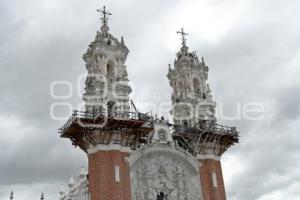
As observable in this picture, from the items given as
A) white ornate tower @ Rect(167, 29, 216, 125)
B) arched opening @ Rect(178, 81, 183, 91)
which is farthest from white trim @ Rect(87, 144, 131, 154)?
arched opening @ Rect(178, 81, 183, 91)

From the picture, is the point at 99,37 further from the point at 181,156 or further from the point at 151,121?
the point at 181,156

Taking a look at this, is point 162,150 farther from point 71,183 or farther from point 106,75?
point 71,183

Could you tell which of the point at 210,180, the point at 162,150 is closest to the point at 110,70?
the point at 162,150

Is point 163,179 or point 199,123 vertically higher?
point 199,123

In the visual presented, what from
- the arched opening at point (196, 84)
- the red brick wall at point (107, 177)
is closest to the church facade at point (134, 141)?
the red brick wall at point (107, 177)

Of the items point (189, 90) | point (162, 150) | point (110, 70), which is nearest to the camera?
point (162, 150)

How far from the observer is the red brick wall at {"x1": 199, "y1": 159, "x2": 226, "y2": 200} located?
38441 millimetres

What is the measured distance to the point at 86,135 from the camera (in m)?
35.2

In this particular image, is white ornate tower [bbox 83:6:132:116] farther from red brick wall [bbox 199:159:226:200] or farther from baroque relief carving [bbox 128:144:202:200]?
red brick wall [bbox 199:159:226:200]

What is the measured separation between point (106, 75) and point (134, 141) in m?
6.25

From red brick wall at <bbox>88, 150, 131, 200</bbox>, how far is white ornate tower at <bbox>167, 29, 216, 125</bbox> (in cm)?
955

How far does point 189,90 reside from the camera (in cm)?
4369

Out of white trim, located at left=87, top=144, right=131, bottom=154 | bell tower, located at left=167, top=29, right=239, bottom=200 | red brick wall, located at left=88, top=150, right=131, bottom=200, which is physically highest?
bell tower, located at left=167, top=29, right=239, bottom=200

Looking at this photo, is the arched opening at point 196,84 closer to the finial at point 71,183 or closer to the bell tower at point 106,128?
the bell tower at point 106,128
